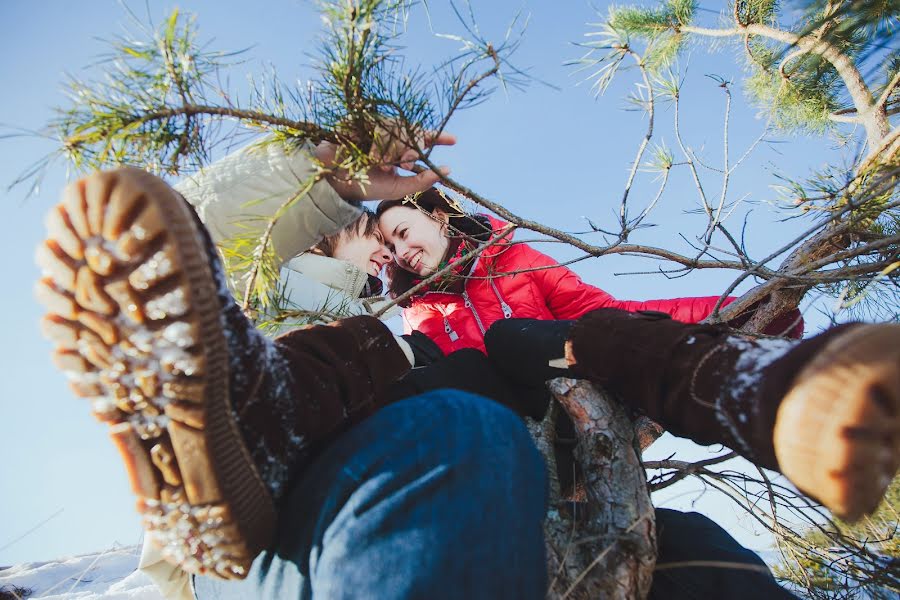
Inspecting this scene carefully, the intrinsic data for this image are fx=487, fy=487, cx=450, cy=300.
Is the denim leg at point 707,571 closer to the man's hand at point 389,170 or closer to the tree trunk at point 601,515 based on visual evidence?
the tree trunk at point 601,515

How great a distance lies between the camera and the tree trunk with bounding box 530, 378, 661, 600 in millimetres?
597

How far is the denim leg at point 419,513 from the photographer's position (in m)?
0.41

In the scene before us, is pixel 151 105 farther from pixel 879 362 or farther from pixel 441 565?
pixel 879 362

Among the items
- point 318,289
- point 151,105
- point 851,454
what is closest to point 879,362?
point 851,454

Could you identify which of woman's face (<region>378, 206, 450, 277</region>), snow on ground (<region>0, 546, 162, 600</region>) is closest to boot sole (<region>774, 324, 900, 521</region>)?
woman's face (<region>378, 206, 450, 277</region>)

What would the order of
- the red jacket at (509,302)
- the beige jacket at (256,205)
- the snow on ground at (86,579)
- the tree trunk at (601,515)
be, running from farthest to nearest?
1. the snow on ground at (86,579)
2. the red jacket at (509,302)
3. the beige jacket at (256,205)
4. the tree trunk at (601,515)

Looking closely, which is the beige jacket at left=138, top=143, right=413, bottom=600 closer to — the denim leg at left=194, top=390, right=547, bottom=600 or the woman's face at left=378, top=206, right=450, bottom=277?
the denim leg at left=194, top=390, right=547, bottom=600

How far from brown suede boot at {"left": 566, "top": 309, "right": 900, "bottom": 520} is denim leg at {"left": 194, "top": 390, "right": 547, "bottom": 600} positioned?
192 mm

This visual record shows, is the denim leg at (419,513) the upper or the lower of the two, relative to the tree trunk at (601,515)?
→ upper

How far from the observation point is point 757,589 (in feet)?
2.15

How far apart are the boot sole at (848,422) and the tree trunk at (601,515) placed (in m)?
0.25

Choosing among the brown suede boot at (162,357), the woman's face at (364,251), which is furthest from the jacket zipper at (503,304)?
the brown suede boot at (162,357)

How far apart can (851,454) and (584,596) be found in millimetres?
349

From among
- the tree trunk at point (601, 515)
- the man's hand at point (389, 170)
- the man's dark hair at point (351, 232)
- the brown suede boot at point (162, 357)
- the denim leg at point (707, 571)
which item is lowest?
the denim leg at point (707, 571)
